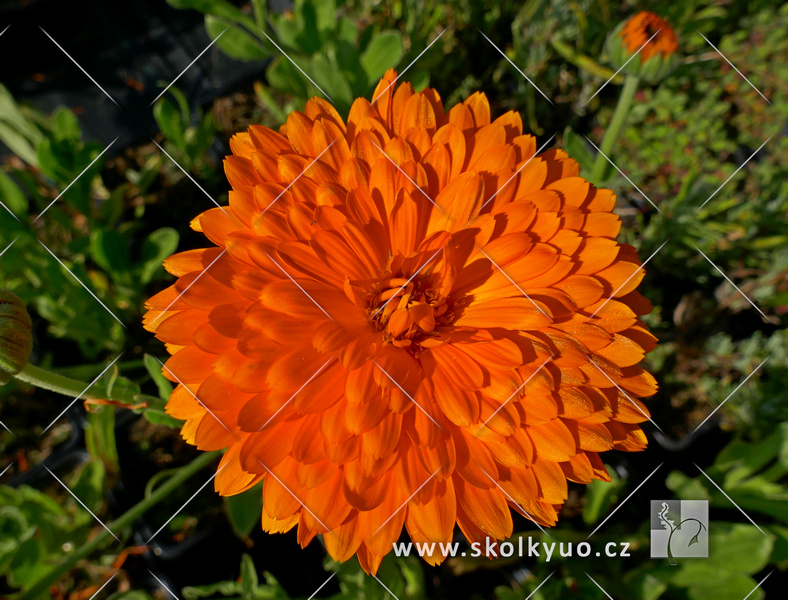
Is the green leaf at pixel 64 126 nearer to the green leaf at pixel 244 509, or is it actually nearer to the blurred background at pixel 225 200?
the blurred background at pixel 225 200

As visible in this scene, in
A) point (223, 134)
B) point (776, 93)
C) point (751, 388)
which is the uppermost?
point (223, 134)

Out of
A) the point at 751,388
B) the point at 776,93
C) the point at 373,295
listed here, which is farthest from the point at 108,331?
the point at 776,93

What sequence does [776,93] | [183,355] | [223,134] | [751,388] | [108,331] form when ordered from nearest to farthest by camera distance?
1. [183,355]
2. [108,331]
3. [751,388]
4. [223,134]
5. [776,93]

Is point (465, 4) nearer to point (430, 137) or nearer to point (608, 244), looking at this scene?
point (430, 137)

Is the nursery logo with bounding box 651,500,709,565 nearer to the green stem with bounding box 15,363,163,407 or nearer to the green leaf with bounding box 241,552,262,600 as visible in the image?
the green leaf with bounding box 241,552,262,600

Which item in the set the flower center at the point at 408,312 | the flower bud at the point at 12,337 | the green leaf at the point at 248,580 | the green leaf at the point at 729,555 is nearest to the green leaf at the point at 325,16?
the flower center at the point at 408,312
